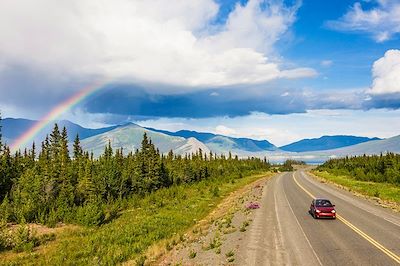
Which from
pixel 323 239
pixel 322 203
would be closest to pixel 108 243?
pixel 323 239

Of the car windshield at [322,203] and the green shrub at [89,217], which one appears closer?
the car windshield at [322,203]

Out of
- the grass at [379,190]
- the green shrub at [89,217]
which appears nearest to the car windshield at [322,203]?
the grass at [379,190]

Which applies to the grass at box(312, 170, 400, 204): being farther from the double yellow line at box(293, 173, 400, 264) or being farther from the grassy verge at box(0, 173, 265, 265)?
the grassy verge at box(0, 173, 265, 265)

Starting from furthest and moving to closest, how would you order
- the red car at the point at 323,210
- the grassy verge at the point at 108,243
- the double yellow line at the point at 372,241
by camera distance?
the red car at the point at 323,210 < the grassy verge at the point at 108,243 < the double yellow line at the point at 372,241

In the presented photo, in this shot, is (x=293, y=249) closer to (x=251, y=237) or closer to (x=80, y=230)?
(x=251, y=237)

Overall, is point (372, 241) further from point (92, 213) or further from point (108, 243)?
point (92, 213)

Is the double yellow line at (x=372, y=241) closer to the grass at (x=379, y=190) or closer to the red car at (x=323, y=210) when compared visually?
the red car at (x=323, y=210)

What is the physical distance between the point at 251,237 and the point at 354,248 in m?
6.65

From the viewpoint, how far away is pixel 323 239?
23812 mm

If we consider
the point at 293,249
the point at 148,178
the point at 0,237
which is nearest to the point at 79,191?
the point at 148,178

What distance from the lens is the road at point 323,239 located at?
62.6 feet

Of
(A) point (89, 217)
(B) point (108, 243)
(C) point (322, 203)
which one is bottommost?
(B) point (108, 243)

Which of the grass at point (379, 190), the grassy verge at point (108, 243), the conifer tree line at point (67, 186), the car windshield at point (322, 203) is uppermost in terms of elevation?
Answer: the conifer tree line at point (67, 186)

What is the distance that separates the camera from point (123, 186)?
75.7 m
